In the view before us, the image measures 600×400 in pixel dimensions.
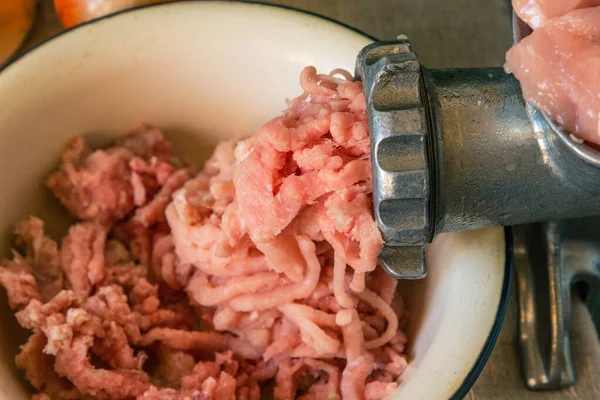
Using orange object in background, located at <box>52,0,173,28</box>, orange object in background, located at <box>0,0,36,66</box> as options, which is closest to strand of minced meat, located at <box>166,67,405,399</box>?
orange object in background, located at <box>52,0,173,28</box>

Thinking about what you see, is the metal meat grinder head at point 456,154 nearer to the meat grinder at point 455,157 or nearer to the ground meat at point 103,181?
the meat grinder at point 455,157

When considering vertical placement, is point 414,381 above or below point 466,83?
below

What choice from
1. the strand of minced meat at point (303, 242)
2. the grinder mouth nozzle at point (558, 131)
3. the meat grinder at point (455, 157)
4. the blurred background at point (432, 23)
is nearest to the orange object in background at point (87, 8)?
the blurred background at point (432, 23)

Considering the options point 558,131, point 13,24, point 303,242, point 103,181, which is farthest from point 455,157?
point 13,24

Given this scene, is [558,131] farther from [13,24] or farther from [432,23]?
[13,24]

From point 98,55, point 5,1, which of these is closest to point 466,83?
point 98,55

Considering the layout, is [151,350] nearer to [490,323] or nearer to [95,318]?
[95,318]
